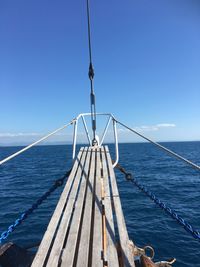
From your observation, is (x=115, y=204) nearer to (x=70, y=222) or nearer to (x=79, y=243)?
(x=70, y=222)

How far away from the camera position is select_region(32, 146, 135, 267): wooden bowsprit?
10.7 feet

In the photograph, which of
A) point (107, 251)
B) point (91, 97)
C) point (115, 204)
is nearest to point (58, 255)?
point (107, 251)

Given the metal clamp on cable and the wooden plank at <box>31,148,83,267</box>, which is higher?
the metal clamp on cable

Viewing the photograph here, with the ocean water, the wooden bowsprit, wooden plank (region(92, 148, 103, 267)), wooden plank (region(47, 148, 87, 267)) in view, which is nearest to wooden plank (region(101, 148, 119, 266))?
the wooden bowsprit

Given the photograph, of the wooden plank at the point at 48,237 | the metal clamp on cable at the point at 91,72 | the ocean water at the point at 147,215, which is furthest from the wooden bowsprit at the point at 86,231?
the ocean water at the point at 147,215

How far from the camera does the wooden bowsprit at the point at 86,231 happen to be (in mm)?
3256

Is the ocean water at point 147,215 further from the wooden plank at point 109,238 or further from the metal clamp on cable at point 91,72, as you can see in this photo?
the metal clamp on cable at point 91,72

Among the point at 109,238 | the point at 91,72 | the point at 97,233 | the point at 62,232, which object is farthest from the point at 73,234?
the point at 91,72

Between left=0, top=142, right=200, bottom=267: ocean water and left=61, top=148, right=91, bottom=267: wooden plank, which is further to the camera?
left=0, top=142, right=200, bottom=267: ocean water

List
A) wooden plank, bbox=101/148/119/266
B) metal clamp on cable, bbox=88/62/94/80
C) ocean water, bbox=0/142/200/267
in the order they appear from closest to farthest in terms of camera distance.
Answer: wooden plank, bbox=101/148/119/266, metal clamp on cable, bbox=88/62/94/80, ocean water, bbox=0/142/200/267

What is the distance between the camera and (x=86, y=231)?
3930 mm

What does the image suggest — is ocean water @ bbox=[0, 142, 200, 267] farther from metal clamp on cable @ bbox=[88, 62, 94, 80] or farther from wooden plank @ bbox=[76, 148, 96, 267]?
metal clamp on cable @ bbox=[88, 62, 94, 80]

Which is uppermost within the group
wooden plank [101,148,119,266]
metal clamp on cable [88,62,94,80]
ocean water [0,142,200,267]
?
metal clamp on cable [88,62,94,80]

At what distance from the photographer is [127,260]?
3.22 meters
